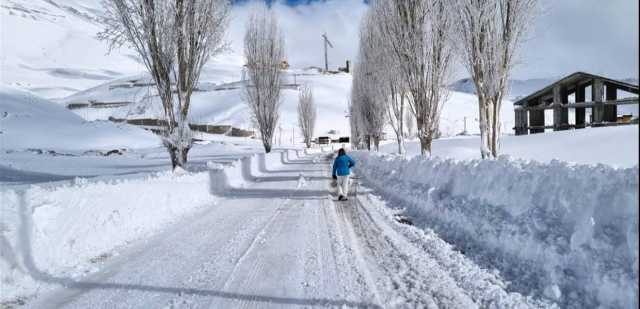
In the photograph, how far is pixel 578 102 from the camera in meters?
30.1

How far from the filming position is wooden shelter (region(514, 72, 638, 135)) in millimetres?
27609

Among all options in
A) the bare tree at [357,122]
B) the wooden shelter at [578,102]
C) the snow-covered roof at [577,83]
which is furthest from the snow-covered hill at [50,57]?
the snow-covered roof at [577,83]

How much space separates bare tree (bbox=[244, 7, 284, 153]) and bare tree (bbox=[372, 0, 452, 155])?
13.9 m

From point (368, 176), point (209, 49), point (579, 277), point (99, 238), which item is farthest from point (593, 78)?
point (99, 238)

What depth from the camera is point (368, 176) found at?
20453 millimetres

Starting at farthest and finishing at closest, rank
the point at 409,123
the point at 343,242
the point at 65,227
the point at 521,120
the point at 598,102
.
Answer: the point at 409,123 → the point at 521,120 → the point at 598,102 → the point at 343,242 → the point at 65,227

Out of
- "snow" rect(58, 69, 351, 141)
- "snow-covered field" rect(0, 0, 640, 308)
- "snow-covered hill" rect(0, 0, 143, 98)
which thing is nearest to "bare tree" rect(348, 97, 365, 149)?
"snow-covered field" rect(0, 0, 640, 308)

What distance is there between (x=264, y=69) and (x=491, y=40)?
19887 mm

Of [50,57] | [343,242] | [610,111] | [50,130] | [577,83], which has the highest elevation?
[50,57]

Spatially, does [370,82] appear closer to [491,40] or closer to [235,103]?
[491,40]

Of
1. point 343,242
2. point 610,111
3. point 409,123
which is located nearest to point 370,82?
point 610,111

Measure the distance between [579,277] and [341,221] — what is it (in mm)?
5262

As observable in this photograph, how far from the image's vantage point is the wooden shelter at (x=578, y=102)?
2761 cm

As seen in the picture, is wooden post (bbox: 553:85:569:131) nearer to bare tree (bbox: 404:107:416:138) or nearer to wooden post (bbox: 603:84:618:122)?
wooden post (bbox: 603:84:618:122)
